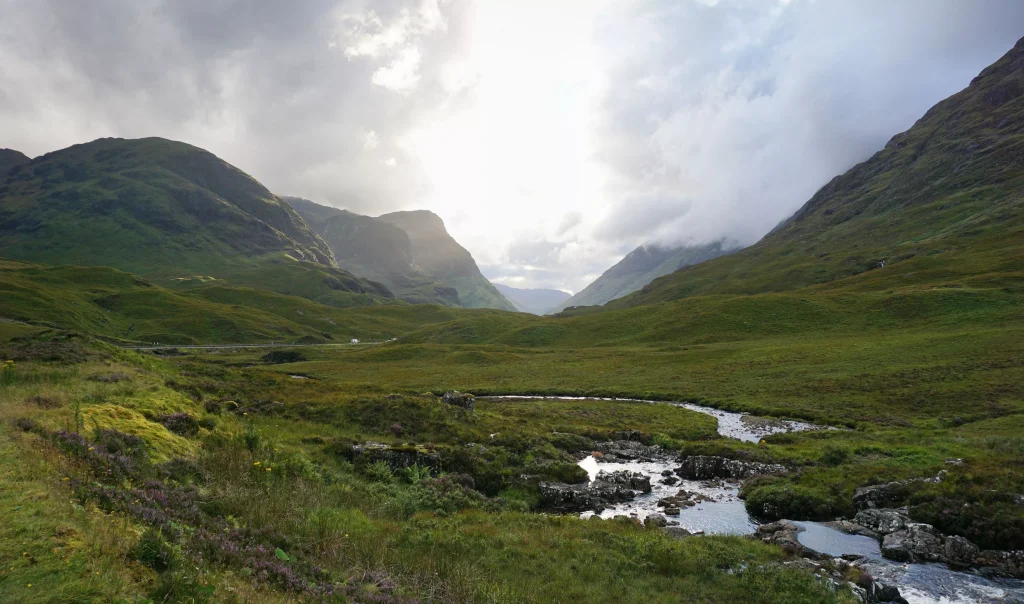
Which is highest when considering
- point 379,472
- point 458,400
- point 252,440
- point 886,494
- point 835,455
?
point 252,440

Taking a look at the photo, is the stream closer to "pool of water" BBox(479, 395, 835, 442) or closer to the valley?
the valley

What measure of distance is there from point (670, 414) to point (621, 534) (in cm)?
2933

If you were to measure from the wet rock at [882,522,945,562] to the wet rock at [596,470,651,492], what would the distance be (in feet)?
34.0

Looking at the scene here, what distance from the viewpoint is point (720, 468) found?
90.0ft

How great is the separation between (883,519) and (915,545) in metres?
2.36

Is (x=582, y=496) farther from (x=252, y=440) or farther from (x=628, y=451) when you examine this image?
(x=252, y=440)

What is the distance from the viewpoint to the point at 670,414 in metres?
44.6

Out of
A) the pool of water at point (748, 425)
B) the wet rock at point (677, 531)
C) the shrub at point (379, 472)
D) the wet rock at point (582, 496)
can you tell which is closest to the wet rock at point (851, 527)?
the wet rock at point (677, 531)

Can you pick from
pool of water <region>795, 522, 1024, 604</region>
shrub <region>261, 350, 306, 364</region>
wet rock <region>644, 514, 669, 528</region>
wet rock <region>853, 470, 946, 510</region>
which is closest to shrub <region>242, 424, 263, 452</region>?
wet rock <region>644, 514, 669, 528</region>

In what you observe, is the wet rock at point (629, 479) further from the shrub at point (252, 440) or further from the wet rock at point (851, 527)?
the shrub at point (252, 440)

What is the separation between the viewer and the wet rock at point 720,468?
26.8 meters

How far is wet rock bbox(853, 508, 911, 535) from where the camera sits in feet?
59.0

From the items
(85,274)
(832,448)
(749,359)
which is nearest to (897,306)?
(749,359)

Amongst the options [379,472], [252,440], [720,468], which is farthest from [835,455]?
[252,440]
